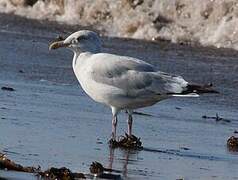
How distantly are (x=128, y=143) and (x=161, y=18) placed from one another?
31.3ft

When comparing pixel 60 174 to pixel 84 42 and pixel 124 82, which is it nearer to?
pixel 124 82

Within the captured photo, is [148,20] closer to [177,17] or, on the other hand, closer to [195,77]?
[177,17]

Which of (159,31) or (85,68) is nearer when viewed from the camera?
(85,68)

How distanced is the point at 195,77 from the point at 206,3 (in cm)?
488

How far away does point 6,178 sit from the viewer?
654 cm

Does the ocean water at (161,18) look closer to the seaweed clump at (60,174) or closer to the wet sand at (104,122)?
the wet sand at (104,122)

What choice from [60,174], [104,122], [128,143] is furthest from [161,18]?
[60,174]

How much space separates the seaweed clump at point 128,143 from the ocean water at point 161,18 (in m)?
7.82

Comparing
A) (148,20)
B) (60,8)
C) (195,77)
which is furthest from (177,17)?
(195,77)

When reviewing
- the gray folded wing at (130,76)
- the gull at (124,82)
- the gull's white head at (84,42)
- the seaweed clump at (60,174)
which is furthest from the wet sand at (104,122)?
the gull's white head at (84,42)

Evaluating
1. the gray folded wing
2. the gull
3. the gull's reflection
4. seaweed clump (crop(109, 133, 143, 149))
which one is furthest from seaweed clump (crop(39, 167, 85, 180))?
the gray folded wing

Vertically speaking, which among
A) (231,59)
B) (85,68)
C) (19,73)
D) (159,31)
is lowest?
(85,68)

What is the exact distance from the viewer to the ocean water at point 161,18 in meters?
16.5

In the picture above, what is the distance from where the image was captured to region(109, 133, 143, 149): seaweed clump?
808 cm
